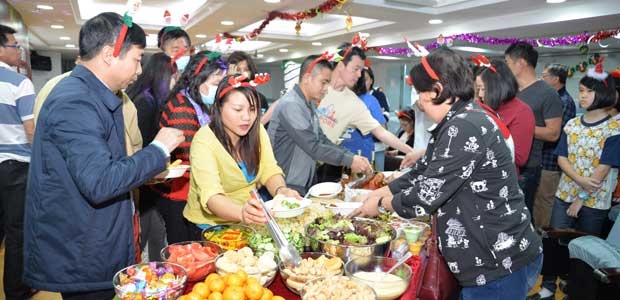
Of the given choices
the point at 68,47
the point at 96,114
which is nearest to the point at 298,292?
the point at 96,114

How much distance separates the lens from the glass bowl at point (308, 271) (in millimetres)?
1242

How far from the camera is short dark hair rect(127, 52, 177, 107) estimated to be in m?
2.50

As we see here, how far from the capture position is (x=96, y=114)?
1.24 m

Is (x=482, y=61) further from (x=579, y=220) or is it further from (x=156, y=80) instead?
(x=156, y=80)

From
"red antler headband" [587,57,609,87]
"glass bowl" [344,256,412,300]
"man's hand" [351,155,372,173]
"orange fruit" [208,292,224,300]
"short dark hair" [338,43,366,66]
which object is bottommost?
"glass bowl" [344,256,412,300]

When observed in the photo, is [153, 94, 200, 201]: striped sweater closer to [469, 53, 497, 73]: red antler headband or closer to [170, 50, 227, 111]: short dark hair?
[170, 50, 227, 111]: short dark hair

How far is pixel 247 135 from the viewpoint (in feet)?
6.27

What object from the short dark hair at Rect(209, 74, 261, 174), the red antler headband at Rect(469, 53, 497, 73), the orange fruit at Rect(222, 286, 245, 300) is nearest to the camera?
the orange fruit at Rect(222, 286, 245, 300)

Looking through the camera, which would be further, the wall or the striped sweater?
the wall

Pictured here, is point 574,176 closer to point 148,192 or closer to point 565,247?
point 565,247

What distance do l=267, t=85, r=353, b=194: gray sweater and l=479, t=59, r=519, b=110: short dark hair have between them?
893 millimetres

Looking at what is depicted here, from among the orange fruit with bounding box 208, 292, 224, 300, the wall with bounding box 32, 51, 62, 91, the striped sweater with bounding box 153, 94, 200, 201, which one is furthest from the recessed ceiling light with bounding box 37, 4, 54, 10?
the wall with bounding box 32, 51, 62, 91

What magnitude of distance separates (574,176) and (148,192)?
2815 millimetres

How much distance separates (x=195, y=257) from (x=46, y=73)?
1404 centimetres
